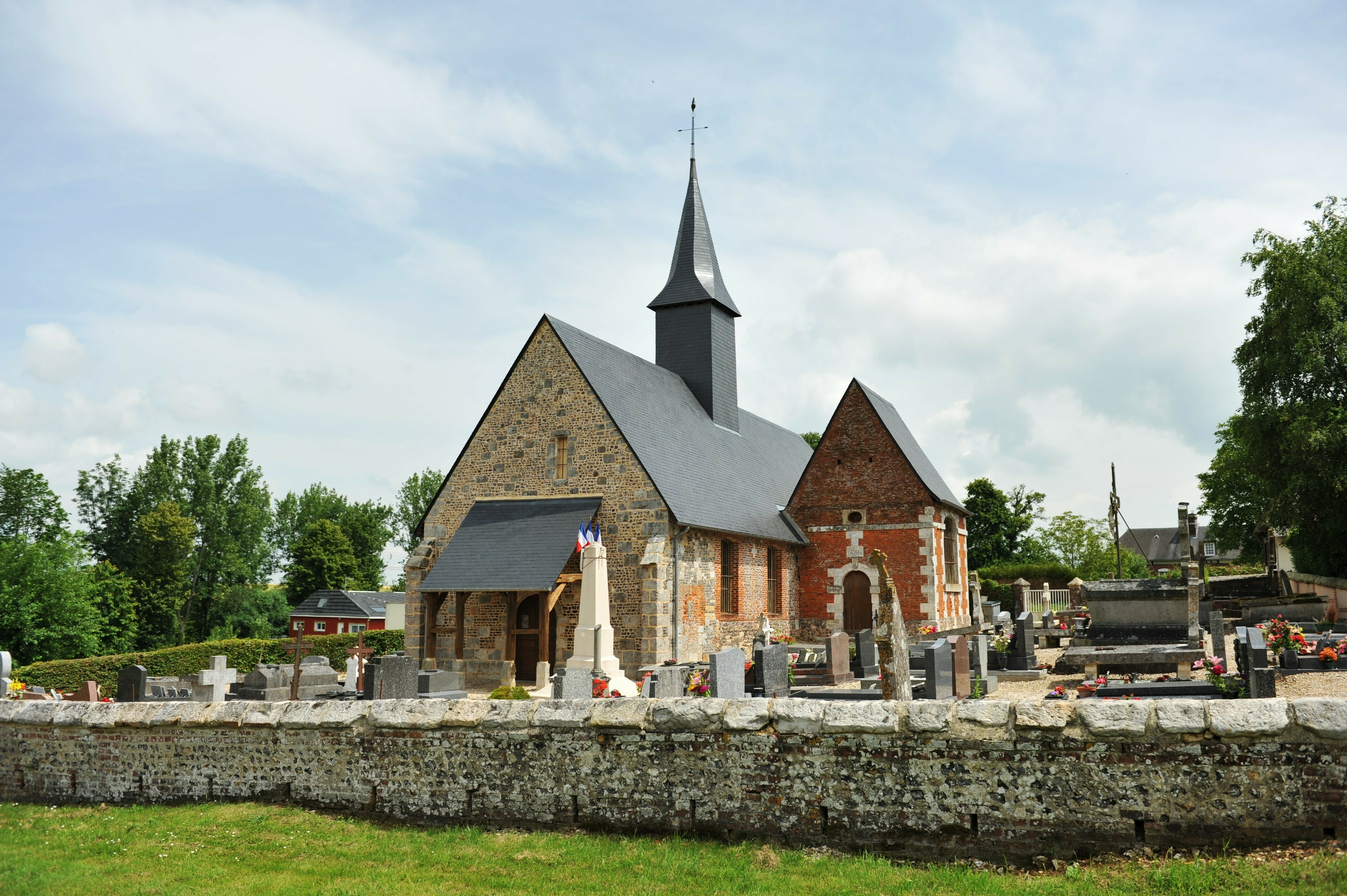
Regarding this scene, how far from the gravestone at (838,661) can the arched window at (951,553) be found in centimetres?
1185

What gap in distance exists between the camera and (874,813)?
251 inches

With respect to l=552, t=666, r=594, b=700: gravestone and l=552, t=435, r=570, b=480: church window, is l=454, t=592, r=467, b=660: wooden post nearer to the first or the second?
l=552, t=435, r=570, b=480: church window

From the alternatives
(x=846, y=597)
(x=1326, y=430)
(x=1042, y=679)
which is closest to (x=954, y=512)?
(x=846, y=597)

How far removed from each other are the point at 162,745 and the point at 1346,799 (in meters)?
9.14

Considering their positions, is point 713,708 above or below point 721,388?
below

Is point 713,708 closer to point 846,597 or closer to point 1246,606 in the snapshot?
point 846,597

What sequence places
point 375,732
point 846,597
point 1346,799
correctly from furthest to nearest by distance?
1. point 846,597
2. point 375,732
3. point 1346,799

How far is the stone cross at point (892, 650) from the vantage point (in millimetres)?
9055

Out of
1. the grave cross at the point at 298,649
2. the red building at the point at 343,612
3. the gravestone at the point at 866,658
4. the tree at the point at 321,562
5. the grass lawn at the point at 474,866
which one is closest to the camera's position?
the grass lawn at the point at 474,866

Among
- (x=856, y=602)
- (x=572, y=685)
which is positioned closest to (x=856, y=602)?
(x=856, y=602)

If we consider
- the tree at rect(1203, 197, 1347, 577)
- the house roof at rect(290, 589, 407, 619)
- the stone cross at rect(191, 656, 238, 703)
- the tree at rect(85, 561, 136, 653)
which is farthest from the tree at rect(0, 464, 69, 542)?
the tree at rect(1203, 197, 1347, 577)

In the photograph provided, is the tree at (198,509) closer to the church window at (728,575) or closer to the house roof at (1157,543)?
the church window at (728,575)

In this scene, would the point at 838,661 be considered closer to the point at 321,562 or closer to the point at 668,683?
the point at 668,683

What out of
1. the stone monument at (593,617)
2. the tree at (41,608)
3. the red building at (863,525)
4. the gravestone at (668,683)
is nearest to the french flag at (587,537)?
the stone monument at (593,617)
